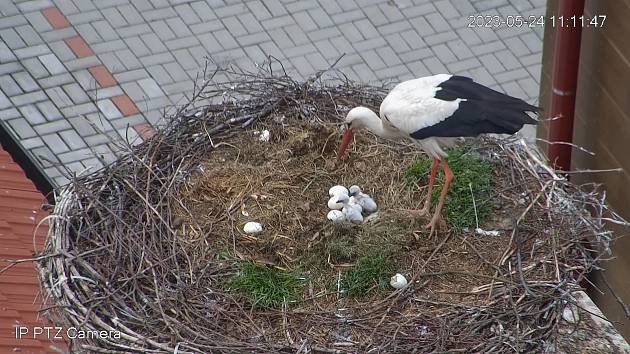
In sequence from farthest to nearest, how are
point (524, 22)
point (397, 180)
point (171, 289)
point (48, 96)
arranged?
1. point (524, 22)
2. point (48, 96)
3. point (397, 180)
4. point (171, 289)

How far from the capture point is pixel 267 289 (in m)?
5.58

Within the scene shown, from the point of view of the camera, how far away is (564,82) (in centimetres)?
634

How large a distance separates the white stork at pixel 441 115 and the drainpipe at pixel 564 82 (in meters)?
0.67

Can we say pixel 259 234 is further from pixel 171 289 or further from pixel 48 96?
pixel 48 96

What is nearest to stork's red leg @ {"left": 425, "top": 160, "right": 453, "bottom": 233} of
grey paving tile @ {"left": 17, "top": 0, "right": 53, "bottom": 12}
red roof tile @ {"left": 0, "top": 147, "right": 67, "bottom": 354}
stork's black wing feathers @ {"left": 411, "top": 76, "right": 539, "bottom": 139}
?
stork's black wing feathers @ {"left": 411, "top": 76, "right": 539, "bottom": 139}

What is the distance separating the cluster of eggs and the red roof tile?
149cm

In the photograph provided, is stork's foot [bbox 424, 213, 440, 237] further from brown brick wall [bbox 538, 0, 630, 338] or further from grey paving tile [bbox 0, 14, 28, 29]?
grey paving tile [bbox 0, 14, 28, 29]

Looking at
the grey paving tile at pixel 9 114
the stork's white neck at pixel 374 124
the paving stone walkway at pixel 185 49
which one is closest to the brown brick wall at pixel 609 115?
the stork's white neck at pixel 374 124

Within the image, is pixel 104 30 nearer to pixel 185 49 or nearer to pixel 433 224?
pixel 185 49

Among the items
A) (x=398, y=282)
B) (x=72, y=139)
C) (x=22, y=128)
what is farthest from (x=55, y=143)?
(x=398, y=282)

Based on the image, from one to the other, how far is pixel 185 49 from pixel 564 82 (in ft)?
14.2

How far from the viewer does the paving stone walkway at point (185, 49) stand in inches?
366

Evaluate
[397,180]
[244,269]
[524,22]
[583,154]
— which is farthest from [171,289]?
[524,22]

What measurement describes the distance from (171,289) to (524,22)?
5.46 meters
